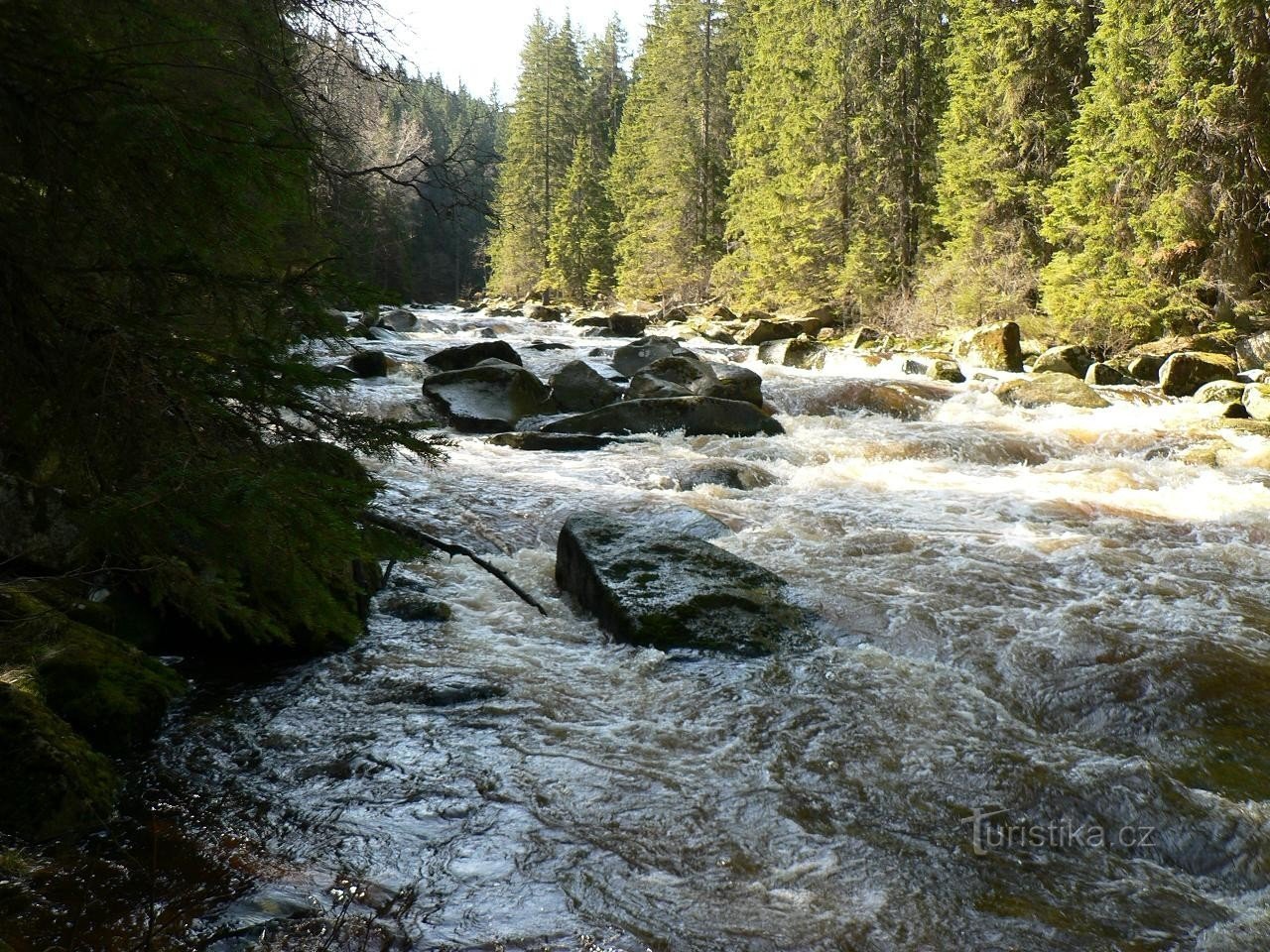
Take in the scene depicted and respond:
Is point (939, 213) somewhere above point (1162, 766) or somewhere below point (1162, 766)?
above

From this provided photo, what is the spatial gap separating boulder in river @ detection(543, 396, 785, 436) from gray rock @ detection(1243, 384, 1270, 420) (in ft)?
22.4

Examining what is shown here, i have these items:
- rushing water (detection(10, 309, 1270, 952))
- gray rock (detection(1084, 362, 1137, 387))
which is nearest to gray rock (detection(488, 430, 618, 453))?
rushing water (detection(10, 309, 1270, 952))

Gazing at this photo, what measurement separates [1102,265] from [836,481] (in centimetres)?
1134

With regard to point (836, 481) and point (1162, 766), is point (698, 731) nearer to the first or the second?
point (1162, 766)

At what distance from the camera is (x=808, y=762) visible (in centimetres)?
395

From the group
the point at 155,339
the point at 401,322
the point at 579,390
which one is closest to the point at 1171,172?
the point at 579,390

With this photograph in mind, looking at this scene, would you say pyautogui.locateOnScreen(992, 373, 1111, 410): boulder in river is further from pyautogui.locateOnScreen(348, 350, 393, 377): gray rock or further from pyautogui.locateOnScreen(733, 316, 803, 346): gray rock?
pyautogui.locateOnScreen(348, 350, 393, 377): gray rock

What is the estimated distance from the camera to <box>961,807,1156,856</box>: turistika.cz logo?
3408mm

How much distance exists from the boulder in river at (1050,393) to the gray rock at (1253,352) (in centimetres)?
316

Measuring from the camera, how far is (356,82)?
532 centimetres

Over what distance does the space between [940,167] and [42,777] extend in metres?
26.1

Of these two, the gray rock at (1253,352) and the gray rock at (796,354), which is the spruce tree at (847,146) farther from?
the gray rock at (1253,352)

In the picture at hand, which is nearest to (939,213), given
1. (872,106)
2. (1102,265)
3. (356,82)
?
(872,106)

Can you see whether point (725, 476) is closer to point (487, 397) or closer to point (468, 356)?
point (487, 397)
